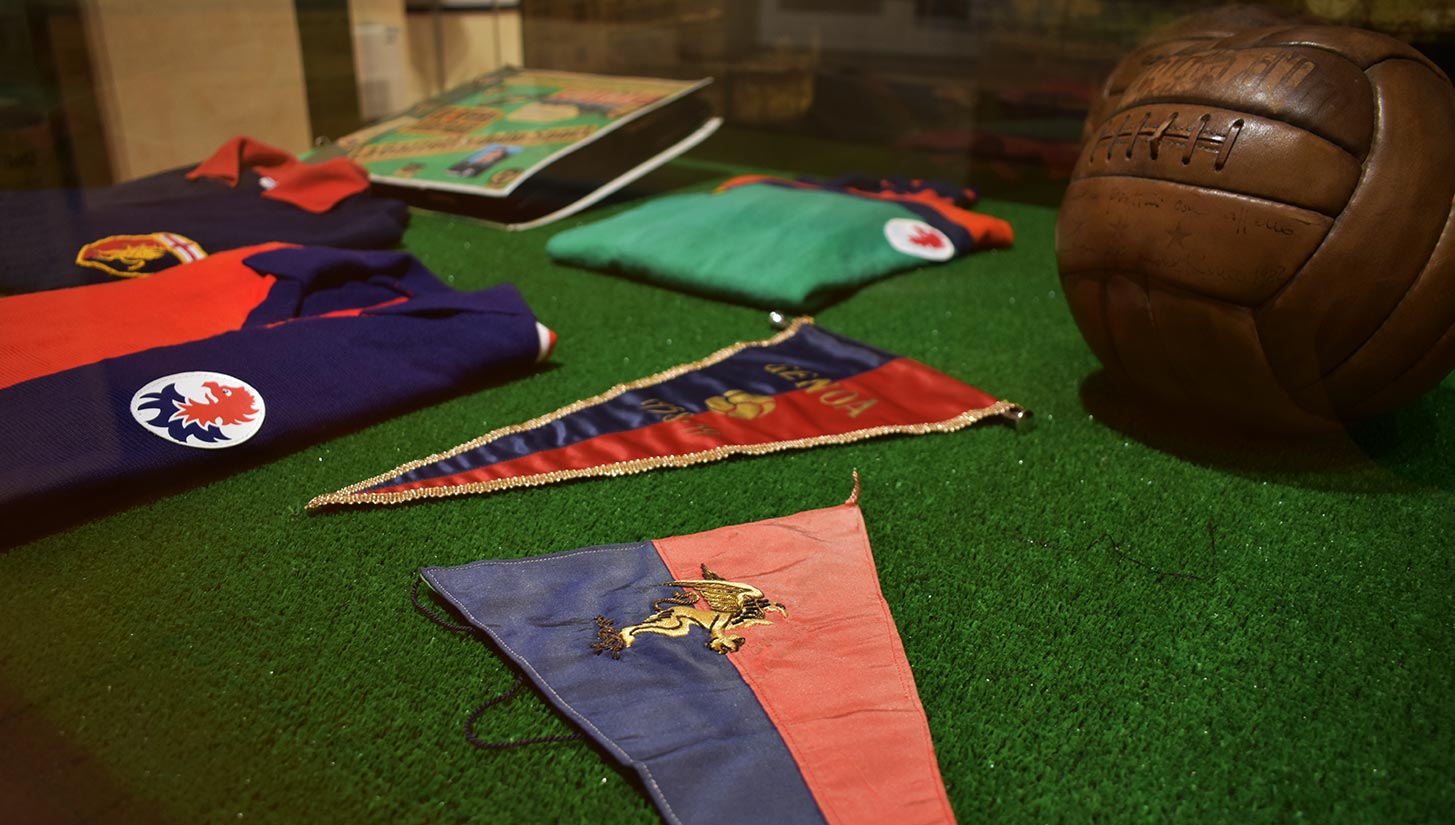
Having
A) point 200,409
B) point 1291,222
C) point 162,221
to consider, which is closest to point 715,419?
point 200,409

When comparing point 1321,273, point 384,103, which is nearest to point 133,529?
point 1321,273

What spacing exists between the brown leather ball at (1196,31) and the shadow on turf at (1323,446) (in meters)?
0.61

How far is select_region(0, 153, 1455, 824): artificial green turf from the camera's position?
998mm

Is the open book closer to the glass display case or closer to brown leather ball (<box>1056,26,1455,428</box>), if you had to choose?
the glass display case

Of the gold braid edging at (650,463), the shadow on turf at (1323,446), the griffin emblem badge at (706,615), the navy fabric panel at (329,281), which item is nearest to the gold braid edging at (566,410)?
the gold braid edging at (650,463)

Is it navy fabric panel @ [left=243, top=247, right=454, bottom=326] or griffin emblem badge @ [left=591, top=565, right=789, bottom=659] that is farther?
navy fabric panel @ [left=243, top=247, right=454, bottom=326]

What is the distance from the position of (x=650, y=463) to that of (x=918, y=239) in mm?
1484

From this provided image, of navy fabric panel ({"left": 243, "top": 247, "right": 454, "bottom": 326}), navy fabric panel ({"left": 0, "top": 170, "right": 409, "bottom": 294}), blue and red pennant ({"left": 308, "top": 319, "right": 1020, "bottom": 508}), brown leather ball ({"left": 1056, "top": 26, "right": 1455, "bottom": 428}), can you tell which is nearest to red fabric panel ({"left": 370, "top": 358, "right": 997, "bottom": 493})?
blue and red pennant ({"left": 308, "top": 319, "right": 1020, "bottom": 508})

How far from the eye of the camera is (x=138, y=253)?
6.63 feet

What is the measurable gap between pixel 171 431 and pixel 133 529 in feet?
0.54

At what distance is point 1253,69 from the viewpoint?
4.95ft

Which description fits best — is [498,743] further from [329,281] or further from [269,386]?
[329,281]

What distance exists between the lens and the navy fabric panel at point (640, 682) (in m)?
0.97

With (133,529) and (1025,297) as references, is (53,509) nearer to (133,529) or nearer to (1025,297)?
(133,529)
